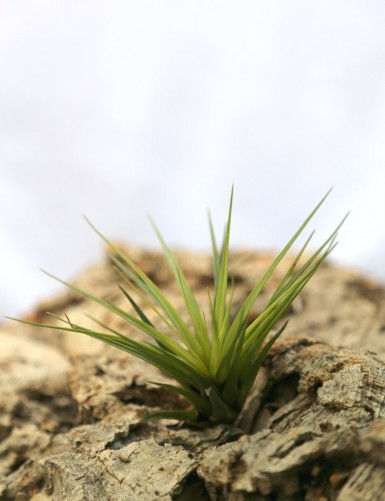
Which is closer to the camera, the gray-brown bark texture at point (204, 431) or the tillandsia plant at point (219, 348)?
the gray-brown bark texture at point (204, 431)

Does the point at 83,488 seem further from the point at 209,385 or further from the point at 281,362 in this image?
the point at 281,362

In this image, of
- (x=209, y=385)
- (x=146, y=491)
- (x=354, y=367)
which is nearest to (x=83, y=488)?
(x=146, y=491)

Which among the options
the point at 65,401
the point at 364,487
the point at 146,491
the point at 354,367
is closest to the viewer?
the point at 364,487

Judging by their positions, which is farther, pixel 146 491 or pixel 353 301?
pixel 353 301

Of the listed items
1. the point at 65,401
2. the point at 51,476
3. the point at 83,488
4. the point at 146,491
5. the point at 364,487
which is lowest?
the point at 364,487

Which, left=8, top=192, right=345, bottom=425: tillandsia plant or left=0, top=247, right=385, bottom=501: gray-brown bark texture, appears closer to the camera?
left=0, top=247, right=385, bottom=501: gray-brown bark texture

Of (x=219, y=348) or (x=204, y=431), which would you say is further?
(x=204, y=431)

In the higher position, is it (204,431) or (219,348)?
(219,348)

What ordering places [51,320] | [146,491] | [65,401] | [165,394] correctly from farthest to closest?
[51,320], [65,401], [165,394], [146,491]
